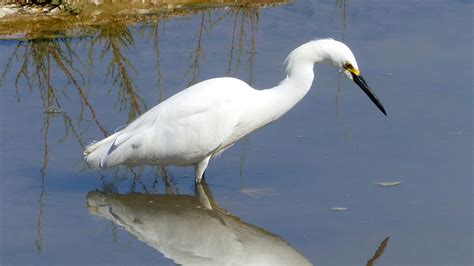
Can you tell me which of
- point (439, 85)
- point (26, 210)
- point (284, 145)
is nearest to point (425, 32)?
point (439, 85)

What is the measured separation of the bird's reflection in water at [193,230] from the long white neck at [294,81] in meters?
0.62

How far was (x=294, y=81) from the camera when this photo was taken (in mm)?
6457

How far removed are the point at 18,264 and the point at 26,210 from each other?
0.71 m

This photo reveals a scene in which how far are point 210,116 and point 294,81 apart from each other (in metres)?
0.54

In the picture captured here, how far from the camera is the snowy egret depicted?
6.39 m

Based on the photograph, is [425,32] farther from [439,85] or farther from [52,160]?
[52,160]

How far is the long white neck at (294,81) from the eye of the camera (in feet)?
20.9

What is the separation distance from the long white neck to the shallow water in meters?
0.41

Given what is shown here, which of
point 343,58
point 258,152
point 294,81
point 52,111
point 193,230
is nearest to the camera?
point 193,230

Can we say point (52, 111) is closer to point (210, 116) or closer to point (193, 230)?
point (210, 116)

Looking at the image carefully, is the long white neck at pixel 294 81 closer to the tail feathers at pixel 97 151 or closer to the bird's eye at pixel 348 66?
the bird's eye at pixel 348 66

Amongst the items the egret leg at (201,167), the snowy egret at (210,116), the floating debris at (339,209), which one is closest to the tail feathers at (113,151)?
the snowy egret at (210,116)

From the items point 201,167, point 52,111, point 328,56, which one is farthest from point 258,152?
point 52,111

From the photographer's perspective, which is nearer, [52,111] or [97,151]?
[97,151]
